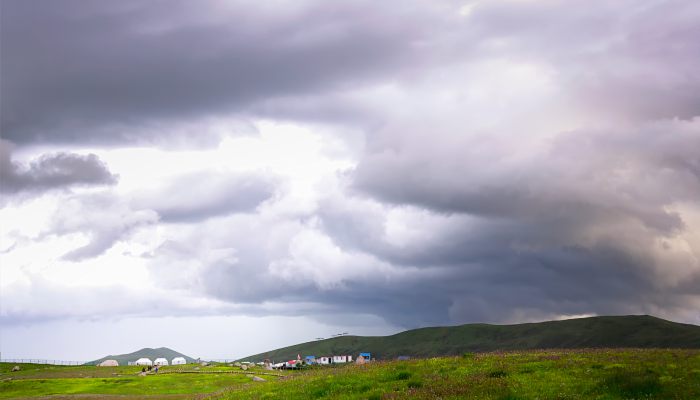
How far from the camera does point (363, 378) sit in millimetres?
32406

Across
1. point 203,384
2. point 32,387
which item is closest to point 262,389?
point 203,384

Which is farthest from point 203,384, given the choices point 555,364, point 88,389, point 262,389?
point 555,364

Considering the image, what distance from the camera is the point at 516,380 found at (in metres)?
27.8

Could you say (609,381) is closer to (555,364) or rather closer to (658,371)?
(658,371)

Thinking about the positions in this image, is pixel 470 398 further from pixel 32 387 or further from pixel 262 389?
pixel 32 387

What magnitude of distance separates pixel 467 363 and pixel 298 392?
11770 millimetres

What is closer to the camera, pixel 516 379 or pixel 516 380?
pixel 516 380

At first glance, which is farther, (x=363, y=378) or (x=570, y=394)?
(x=363, y=378)

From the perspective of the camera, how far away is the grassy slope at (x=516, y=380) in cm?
2353

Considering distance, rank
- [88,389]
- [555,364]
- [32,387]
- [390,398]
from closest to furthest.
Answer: [390,398], [555,364], [88,389], [32,387]

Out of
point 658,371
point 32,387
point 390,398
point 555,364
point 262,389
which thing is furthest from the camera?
point 32,387

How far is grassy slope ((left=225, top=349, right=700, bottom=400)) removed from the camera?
23.5 meters

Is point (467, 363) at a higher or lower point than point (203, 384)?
higher

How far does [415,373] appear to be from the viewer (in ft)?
107
